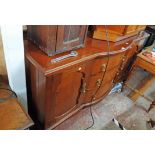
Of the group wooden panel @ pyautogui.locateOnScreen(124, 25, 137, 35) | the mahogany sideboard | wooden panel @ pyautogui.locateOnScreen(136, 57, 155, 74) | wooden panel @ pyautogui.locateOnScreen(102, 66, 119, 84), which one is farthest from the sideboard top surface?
wooden panel @ pyautogui.locateOnScreen(136, 57, 155, 74)

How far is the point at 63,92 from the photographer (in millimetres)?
1213

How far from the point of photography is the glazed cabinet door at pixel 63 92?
3.52ft

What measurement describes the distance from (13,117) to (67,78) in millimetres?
399

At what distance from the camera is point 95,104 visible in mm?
1806

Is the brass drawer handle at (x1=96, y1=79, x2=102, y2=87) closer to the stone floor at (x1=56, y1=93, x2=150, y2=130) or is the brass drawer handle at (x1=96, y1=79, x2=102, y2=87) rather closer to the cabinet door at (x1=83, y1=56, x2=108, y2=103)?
the cabinet door at (x1=83, y1=56, x2=108, y2=103)

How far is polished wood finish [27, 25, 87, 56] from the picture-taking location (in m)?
0.95

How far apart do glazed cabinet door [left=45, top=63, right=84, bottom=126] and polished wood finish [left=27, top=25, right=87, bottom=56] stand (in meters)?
0.14

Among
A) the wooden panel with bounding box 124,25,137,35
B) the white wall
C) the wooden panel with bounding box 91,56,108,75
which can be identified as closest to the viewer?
the white wall

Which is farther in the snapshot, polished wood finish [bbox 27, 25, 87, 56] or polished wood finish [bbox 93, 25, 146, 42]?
polished wood finish [bbox 93, 25, 146, 42]

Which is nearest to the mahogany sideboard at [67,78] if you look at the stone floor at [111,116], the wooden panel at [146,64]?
the stone floor at [111,116]

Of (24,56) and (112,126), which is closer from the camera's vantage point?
(24,56)
